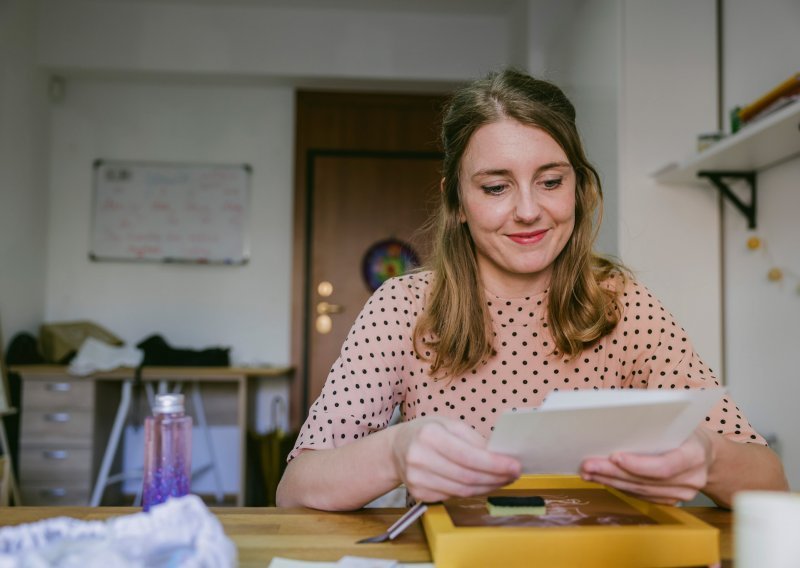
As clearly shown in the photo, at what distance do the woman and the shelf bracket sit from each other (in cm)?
97

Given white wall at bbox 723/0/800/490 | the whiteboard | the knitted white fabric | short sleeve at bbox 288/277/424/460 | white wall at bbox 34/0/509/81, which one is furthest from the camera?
the whiteboard

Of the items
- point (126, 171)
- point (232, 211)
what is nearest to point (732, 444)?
point (232, 211)

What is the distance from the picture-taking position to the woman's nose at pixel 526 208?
1.06 m

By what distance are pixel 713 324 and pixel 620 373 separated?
1.18 metres

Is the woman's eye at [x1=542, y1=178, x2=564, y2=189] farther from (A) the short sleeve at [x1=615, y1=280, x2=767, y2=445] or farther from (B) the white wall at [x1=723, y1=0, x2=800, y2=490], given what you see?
(B) the white wall at [x1=723, y1=0, x2=800, y2=490]

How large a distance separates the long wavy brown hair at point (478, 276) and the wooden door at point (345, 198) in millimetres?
2810

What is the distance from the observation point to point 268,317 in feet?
13.3

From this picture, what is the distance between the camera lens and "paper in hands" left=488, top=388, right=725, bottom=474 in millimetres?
546

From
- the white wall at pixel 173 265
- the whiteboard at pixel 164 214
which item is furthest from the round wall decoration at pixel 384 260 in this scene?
the whiteboard at pixel 164 214

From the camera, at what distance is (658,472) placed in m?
0.65

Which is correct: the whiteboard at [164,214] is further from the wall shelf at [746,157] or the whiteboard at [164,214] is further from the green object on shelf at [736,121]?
the green object on shelf at [736,121]

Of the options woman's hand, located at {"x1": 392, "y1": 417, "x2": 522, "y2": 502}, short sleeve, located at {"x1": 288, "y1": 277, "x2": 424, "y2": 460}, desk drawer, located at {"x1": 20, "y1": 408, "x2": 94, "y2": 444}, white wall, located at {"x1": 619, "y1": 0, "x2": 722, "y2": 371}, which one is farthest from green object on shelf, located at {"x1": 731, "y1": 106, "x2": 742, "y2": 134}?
desk drawer, located at {"x1": 20, "y1": 408, "x2": 94, "y2": 444}

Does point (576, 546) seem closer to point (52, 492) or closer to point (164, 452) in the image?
point (164, 452)

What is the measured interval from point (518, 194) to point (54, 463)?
3.03 meters
